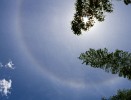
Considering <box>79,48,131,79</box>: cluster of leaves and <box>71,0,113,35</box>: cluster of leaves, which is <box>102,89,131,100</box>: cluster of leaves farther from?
<box>71,0,113,35</box>: cluster of leaves

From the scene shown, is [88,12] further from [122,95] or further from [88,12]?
[122,95]

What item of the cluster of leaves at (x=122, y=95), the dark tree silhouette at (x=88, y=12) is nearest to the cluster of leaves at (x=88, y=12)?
the dark tree silhouette at (x=88, y=12)

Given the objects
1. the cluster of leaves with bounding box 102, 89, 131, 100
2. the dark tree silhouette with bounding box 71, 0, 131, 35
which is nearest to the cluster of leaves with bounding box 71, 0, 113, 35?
the dark tree silhouette with bounding box 71, 0, 131, 35

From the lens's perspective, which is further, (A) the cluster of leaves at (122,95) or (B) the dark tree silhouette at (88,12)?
(A) the cluster of leaves at (122,95)

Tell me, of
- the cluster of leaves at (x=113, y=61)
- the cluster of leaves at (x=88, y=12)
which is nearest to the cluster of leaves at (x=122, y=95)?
the cluster of leaves at (x=113, y=61)

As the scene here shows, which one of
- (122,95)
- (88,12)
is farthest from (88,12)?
(122,95)

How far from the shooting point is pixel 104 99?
31562mm

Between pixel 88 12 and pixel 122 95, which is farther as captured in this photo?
pixel 122 95

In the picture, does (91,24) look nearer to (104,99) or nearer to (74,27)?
(74,27)

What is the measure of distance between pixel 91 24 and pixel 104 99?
1554 centimetres

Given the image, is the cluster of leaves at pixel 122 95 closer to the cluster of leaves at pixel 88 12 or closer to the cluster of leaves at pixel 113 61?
the cluster of leaves at pixel 113 61

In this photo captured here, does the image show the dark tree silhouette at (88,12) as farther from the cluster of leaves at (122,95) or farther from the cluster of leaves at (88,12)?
the cluster of leaves at (122,95)

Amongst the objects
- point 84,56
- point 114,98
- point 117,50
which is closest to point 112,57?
point 117,50

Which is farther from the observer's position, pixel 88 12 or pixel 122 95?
pixel 122 95
